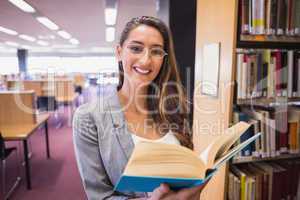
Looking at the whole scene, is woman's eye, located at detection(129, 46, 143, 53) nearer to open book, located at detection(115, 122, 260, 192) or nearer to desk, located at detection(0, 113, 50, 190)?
open book, located at detection(115, 122, 260, 192)

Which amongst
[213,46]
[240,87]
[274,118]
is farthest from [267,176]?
[213,46]

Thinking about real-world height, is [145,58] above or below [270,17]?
below

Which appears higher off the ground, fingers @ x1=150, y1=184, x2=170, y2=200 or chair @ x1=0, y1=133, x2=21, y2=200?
fingers @ x1=150, y1=184, x2=170, y2=200

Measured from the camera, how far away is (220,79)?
5.38 ft

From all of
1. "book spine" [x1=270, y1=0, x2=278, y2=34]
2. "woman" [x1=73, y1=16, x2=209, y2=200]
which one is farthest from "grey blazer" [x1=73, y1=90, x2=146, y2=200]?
"book spine" [x1=270, y1=0, x2=278, y2=34]

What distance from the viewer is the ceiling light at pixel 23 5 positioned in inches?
158

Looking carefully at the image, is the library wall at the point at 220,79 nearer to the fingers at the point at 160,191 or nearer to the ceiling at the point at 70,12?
the fingers at the point at 160,191

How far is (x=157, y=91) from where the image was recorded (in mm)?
1147

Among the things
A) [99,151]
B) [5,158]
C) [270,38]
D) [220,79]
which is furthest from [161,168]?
[5,158]

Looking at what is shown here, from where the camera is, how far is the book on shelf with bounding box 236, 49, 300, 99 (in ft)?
4.90

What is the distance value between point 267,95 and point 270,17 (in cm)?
51

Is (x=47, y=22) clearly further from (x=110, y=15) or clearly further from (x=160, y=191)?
(x=160, y=191)

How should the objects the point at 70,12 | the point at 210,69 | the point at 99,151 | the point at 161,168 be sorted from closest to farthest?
1. the point at 161,168
2. the point at 99,151
3. the point at 210,69
4. the point at 70,12

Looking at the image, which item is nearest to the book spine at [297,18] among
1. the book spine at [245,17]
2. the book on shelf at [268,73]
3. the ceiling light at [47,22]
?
the book on shelf at [268,73]
